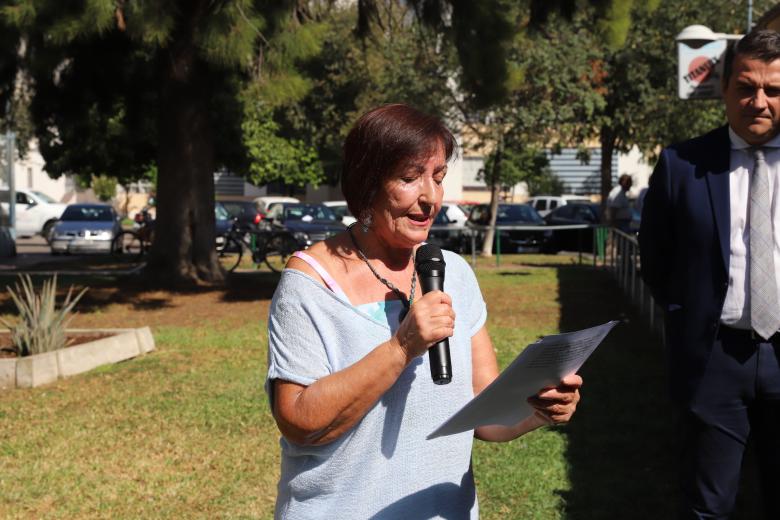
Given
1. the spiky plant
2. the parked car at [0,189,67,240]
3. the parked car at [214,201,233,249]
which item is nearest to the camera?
the spiky plant

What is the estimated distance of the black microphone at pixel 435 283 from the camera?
2207 mm

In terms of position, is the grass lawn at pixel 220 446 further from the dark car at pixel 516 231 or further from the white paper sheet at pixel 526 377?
the dark car at pixel 516 231

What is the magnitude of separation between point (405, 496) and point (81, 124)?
55.1 ft

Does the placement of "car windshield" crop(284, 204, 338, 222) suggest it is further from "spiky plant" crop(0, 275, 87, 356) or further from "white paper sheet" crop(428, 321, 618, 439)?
"white paper sheet" crop(428, 321, 618, 439)

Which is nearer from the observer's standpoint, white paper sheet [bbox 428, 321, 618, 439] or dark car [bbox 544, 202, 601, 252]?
white paper sheet [bbox 428, 321, 618, 439]

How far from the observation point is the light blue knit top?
229 centimetres

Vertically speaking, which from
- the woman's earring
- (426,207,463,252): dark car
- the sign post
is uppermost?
the sign post

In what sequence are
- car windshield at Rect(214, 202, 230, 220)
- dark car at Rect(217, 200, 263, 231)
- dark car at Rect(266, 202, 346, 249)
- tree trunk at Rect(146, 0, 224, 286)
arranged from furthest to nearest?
dark car at Rect(217, 200, 263, 231) → car windshield at Rect(214, 202, 230, 220) → dark car at Rect(266, 202, 346, 249) → tree trunk at Rect(146, 0, 224, 286)

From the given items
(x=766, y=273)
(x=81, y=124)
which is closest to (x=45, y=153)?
(x=81, y=124)

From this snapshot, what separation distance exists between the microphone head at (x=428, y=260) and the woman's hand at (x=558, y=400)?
35cm

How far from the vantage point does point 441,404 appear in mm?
2391

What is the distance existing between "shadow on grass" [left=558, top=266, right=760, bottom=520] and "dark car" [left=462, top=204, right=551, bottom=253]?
17755 mm

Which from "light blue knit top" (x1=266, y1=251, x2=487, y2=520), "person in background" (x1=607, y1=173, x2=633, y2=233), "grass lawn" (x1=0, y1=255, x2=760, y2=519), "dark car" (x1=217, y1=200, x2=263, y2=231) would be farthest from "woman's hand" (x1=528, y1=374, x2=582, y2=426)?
"dark car" (x1=217, y1=200, x2=263, y2=231)

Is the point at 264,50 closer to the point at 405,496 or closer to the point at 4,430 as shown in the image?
the point at 4,430
